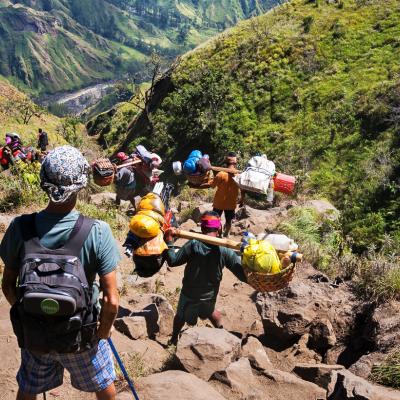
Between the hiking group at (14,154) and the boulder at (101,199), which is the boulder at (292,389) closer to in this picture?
the boulder at (101,199)

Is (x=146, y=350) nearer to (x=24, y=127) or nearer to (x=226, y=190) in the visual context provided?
(x=226, y=190)

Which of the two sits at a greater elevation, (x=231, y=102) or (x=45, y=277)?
(x=45, y=277)

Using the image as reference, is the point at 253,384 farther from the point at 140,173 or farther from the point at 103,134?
the point at 103,134

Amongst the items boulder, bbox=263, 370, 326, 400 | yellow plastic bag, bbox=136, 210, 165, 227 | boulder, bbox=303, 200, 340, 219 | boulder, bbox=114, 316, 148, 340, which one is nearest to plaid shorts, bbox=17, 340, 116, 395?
yellow plastic bag, bbox=136, 210, 165, 227

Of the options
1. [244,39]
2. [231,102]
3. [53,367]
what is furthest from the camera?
[244,39]

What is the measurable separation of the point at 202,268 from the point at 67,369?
2207 millimetres

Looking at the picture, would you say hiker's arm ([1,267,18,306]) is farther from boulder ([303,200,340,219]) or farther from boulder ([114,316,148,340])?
boulder ([303,200,340,219])

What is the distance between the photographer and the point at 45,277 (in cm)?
257

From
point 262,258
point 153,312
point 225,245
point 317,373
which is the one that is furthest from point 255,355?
point 153,312

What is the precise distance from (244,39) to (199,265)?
2753 centimetres

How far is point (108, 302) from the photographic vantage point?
290cm

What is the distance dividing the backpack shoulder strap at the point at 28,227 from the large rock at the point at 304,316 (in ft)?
12.7

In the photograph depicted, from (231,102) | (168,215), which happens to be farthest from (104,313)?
(231,102)

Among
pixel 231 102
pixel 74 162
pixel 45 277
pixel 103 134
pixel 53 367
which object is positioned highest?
pixel 74 162
